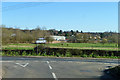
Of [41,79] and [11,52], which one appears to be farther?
[11,52]

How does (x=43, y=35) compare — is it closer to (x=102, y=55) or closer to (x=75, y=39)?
(x=75, y=39)

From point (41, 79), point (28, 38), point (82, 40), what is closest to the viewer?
point (41, 79)

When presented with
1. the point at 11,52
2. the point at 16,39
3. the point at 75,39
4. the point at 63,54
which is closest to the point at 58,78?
the point at 63,54

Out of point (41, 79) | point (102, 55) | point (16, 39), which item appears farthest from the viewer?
point (16, 39)

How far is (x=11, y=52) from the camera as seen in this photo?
82.8 ft

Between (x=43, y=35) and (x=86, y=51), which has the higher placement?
(x=43, y=35)

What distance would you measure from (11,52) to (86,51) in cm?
1094

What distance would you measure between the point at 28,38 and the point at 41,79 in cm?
4009


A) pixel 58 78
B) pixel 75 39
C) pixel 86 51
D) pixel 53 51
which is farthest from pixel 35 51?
pixel 75 39

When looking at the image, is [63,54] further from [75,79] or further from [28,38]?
[28,38]

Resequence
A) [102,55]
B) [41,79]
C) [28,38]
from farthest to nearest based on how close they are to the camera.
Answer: [28,38]
[102,55]
[41,79]

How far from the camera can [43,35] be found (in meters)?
46.9

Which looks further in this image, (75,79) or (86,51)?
(86,51)

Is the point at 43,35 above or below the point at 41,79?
above
